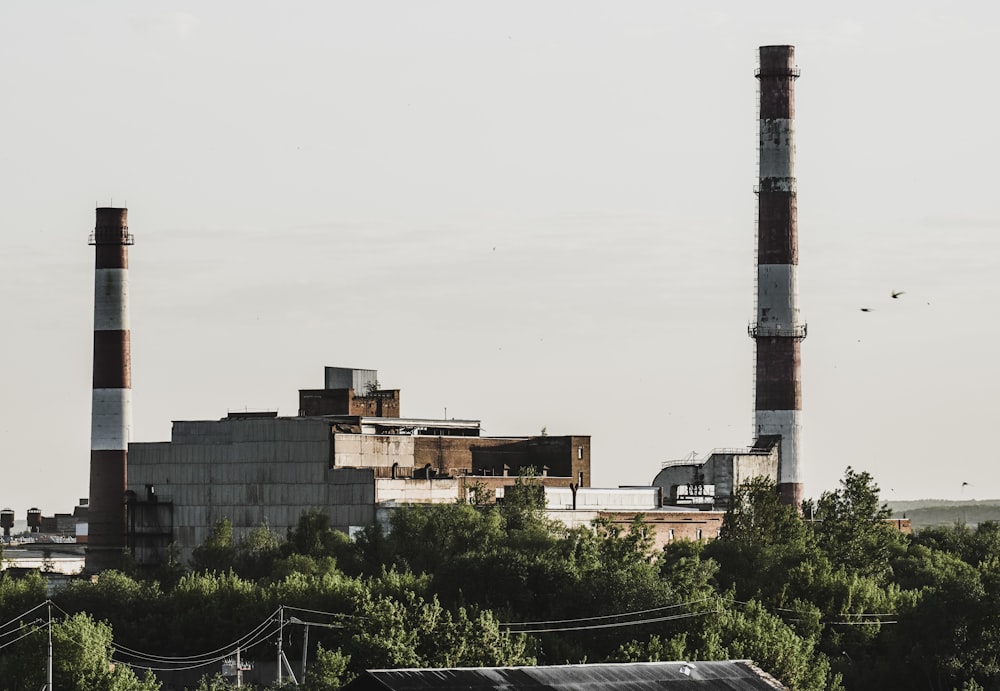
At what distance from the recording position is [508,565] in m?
73.4

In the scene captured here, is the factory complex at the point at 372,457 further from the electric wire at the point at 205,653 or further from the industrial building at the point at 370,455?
the electric wire at the point at 205,653

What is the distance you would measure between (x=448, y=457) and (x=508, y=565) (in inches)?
1175

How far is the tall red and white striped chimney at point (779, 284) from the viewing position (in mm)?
104125

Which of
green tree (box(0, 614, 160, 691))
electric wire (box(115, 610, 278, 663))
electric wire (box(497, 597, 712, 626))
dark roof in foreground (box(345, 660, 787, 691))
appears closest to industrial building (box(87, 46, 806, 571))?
electric wire (box(115, 610, 278, 663))

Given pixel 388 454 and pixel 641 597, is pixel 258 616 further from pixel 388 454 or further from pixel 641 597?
pixel 388 454

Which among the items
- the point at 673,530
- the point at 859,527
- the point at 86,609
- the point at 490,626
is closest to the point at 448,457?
the point at 673,530

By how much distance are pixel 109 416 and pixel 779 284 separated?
33.7 metres

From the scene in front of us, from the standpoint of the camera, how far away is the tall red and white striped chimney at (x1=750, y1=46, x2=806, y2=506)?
342 feet

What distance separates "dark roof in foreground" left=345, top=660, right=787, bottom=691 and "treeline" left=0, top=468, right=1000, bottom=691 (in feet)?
25.7

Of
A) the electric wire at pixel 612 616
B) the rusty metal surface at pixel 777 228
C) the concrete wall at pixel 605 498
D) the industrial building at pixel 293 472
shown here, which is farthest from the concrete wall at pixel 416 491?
the electric wire at pixel 612 616

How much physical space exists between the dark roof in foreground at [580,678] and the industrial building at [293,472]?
145ft

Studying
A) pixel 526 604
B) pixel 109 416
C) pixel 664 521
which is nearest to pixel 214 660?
pixel 526 604

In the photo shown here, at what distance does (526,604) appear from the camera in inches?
2842

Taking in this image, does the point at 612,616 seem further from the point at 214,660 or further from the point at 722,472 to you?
the point at 722,472
